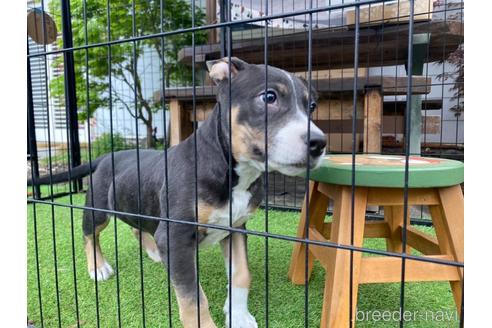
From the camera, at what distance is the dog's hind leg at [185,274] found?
1.55 meters

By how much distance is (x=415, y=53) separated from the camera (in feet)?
12.1

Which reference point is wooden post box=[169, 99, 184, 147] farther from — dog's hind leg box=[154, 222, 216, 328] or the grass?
dog's hind leg box=[154, 222, 216, 328]

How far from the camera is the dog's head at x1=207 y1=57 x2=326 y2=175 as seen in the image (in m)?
1.32

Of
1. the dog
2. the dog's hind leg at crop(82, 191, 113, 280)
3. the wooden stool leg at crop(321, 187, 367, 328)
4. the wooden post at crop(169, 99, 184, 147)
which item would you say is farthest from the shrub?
the wooden stool leg at crop(321, 187, 367, 328)

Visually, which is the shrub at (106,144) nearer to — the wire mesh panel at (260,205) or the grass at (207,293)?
the wire mesh panel at (260,205)

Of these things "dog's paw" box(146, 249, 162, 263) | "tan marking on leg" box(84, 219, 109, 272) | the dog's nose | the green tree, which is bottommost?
"dog's paw" box(146, 249, 162, 263)

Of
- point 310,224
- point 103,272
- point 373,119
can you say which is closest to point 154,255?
point 103,272

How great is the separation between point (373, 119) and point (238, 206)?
1.79 meters

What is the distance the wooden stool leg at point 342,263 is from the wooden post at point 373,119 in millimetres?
1610

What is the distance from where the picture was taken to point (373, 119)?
3094mm

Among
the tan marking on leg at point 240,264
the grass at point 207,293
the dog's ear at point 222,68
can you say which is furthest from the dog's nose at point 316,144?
the grass at point 207,293

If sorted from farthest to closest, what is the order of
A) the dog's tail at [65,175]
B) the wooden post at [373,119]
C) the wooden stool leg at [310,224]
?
1. the wooden post at [373,119]
2. the dog's tail at [65,175]
3. the wooden stool leg at [310,224]
